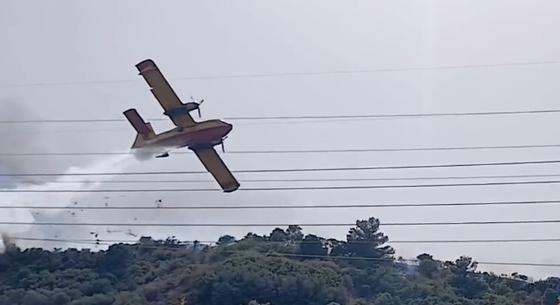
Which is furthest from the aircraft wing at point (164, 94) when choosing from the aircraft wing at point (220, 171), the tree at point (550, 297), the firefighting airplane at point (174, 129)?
the tree at point (550, 297)

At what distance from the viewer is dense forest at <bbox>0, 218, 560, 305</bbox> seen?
71.4m

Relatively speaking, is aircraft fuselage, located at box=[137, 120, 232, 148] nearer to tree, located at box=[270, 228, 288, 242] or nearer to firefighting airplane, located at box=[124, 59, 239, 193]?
firefighting airplane, located at box=[124, 59, 239, 193]

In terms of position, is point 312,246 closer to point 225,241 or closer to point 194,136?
point 225,241

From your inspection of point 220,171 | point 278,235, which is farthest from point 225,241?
point 220,171

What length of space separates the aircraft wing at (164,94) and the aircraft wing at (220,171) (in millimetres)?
2242

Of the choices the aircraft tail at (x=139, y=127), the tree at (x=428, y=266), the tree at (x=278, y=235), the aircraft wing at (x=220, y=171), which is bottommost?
the aircraft wing at (x=220, y=171)

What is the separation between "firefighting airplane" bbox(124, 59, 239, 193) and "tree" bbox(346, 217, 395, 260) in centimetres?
4275

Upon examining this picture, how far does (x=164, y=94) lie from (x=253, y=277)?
34450mm

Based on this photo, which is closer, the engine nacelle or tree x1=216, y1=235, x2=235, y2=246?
the engine nacelle

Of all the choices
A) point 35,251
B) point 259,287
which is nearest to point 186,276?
point 259,287

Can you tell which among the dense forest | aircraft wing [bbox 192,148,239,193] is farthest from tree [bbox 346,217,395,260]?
aircraft wing [bbox 192,148,239,193]

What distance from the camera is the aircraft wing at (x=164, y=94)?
4050 cm

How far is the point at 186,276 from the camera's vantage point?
75.4 m

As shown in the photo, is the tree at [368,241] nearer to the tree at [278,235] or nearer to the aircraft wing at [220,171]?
the tree at [278,235]
